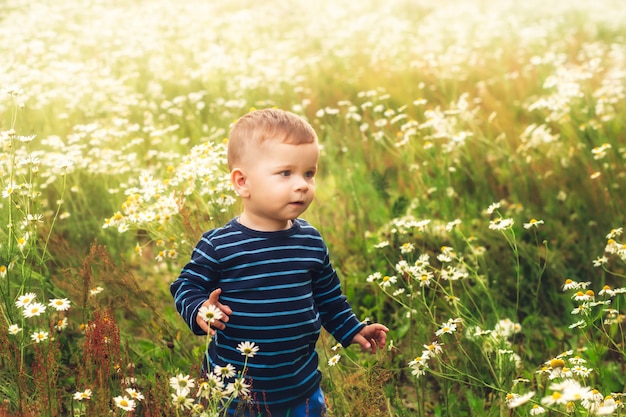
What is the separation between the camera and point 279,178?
2.07 m

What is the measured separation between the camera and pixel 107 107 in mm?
5270

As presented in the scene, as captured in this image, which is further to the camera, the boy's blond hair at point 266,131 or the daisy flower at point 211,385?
the boy's blond hair at point 266,131

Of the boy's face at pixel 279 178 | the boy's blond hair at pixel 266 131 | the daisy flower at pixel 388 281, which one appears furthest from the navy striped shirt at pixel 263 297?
the daisy flower at pixel 388 281

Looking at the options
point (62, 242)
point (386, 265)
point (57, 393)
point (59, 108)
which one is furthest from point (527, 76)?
point (57, 393)

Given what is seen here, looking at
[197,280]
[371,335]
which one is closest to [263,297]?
[197,280]

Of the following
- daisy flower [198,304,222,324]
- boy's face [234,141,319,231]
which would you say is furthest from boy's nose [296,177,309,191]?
daisy flower [198,304,222,324]

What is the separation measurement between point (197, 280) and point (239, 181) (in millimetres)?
337

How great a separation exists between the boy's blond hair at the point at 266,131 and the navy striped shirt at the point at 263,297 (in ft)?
0.83

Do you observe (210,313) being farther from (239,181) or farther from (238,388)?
(239,181)

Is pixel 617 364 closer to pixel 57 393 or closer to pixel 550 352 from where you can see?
pixel 550 352

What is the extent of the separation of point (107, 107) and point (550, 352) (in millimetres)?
3714

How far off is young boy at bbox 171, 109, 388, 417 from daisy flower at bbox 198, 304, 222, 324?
4.0 inches

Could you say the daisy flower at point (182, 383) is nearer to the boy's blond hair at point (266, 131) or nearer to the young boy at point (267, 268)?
the young boy at point (267, 268)

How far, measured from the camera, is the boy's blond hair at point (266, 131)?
6.79ft
